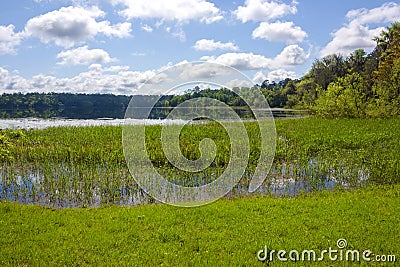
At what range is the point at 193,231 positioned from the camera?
241 inches

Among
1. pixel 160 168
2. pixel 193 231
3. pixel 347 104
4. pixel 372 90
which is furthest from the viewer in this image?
pixel 372 90

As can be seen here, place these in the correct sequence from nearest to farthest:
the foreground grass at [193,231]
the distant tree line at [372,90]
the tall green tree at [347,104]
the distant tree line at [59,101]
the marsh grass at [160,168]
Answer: the foreground grass at [193,231] → the marsh grass at [160,168] → the distant tree line at [372,90] → the tall green tree at [347,104] → the distant tree line at [59,101]

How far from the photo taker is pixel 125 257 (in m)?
5.13

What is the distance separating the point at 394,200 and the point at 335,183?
2611 millimetres

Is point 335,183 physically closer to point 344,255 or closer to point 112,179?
point 344,255

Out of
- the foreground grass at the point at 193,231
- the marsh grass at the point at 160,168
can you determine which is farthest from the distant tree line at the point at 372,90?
the foreground grass at the point at 193,231

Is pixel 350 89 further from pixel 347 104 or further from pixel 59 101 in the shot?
pixel 59 101

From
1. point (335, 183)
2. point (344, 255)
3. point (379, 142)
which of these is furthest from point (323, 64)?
point (344, 255)

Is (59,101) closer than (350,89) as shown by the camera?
No

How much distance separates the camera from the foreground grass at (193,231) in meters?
5.13

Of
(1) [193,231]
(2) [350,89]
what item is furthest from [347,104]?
(1) [193,231]

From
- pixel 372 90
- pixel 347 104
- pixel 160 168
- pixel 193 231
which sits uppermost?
pixel 372 90

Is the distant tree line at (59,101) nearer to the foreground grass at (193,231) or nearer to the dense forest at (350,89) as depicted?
the dense forest at (350,89)

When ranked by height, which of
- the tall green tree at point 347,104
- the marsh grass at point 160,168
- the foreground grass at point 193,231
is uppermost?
the tall green tree at point 347,104
